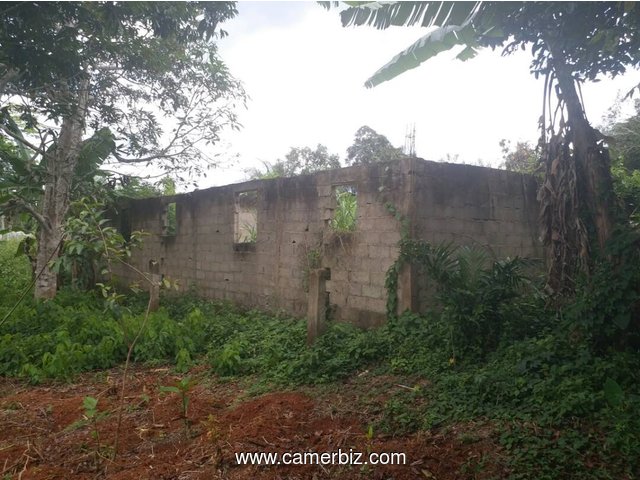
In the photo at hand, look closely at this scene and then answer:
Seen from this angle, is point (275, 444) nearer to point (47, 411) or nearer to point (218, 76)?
point (47, 411)

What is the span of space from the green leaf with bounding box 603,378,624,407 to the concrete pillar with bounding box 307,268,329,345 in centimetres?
335

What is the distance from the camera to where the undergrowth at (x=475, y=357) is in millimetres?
3307

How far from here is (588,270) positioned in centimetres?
456

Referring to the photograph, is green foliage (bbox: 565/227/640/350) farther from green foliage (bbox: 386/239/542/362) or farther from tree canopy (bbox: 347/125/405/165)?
tree canopy (bbox: 347/125/405/165)

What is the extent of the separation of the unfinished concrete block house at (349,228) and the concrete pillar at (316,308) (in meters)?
0.06

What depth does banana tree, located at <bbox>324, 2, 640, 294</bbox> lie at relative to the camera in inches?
148

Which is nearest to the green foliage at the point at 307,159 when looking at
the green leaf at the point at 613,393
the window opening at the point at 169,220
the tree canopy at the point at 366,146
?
the tree canopy at the point at 366,146

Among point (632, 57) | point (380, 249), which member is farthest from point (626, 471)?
point (380, 249)

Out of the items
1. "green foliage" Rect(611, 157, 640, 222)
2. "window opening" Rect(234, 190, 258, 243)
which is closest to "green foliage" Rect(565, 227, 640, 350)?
"green foliage" Rect(611, 157, 640, 222)

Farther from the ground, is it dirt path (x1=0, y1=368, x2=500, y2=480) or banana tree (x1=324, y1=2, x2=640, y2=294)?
banana tree (x1=324, y1=2, x2=640, y2=294)

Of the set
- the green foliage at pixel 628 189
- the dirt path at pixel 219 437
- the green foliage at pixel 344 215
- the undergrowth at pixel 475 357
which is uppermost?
the green foliage at pixel 628 189

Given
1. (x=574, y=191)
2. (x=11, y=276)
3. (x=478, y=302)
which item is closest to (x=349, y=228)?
(x=478, y=302)

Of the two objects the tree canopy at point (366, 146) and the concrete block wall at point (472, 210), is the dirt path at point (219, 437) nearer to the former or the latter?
the concrete block wall at point (472, 210)

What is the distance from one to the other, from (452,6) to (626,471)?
359 centimetres
